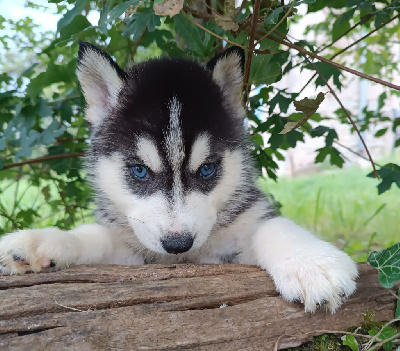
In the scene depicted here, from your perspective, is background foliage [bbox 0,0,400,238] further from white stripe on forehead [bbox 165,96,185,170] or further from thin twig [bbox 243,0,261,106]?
white stripe on forehead [bbox 165,96,185,170]

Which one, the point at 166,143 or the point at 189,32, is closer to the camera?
the point at 166,143

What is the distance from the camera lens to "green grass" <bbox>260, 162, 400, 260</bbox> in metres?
5.46

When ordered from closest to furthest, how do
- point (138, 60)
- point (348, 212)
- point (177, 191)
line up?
point (177, 191) < point (138, 60) < point (348, 212)

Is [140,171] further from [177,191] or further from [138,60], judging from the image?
[138,60]

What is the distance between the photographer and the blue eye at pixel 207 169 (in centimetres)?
254

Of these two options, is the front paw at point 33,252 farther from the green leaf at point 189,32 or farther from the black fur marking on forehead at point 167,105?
the green leaf at point 189,32

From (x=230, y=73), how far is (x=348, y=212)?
16.6 feet

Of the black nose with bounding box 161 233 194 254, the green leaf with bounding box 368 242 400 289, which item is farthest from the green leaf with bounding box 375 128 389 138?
the black nose with bounding box 161 233 194 254

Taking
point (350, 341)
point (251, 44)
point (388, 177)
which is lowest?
point (350, 341)

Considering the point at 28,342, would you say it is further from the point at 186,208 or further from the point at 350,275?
the point at 350,275

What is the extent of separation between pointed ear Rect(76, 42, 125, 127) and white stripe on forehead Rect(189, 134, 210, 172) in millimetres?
685

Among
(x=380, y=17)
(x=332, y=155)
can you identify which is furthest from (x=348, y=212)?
(x=380, y=17)

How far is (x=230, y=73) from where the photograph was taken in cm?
290

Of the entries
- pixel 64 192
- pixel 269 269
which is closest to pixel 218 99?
pixel 269 269
